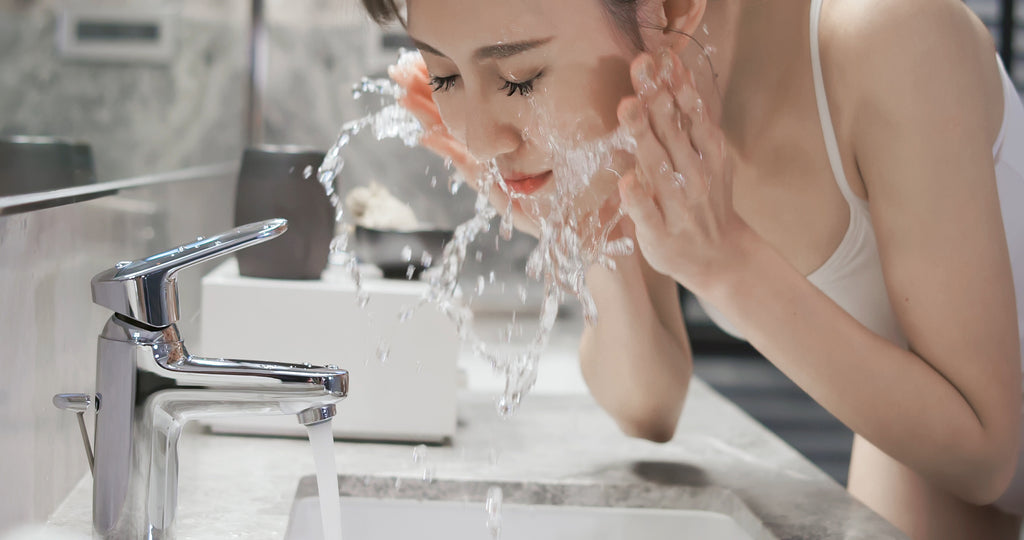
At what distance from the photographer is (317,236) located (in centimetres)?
106

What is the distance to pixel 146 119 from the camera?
1.08 m

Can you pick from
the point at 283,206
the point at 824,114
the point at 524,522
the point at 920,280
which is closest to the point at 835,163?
the point at 824,114

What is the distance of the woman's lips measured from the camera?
34.7 inches

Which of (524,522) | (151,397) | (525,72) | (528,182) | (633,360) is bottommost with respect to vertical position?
(524,522)

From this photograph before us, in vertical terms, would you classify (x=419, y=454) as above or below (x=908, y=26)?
below

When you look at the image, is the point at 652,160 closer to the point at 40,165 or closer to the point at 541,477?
the point at 541,477

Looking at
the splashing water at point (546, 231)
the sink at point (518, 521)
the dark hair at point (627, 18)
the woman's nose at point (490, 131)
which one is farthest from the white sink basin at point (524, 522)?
the dark hair at point (627, 18)

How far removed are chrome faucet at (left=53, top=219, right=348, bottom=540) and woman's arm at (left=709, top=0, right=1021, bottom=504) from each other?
412 mm

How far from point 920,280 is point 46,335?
28.4 inches

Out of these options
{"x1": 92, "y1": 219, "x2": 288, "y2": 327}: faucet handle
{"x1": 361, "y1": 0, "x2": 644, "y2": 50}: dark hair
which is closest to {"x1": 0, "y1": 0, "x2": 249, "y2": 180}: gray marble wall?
{"x1": 92, "y1": 219, "x2": 288, "y2": 327}: faucet handle

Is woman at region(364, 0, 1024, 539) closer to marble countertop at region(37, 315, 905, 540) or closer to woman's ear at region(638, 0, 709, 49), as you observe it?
woman's ear at region(638, 0, 709, 49)

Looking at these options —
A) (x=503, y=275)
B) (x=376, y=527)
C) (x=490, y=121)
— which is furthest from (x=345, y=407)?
(x=503, y=275)

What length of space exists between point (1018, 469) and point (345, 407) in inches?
30.5

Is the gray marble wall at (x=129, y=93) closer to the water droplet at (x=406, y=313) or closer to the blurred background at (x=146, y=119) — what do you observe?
the blurred background at (x=146, y=119)
